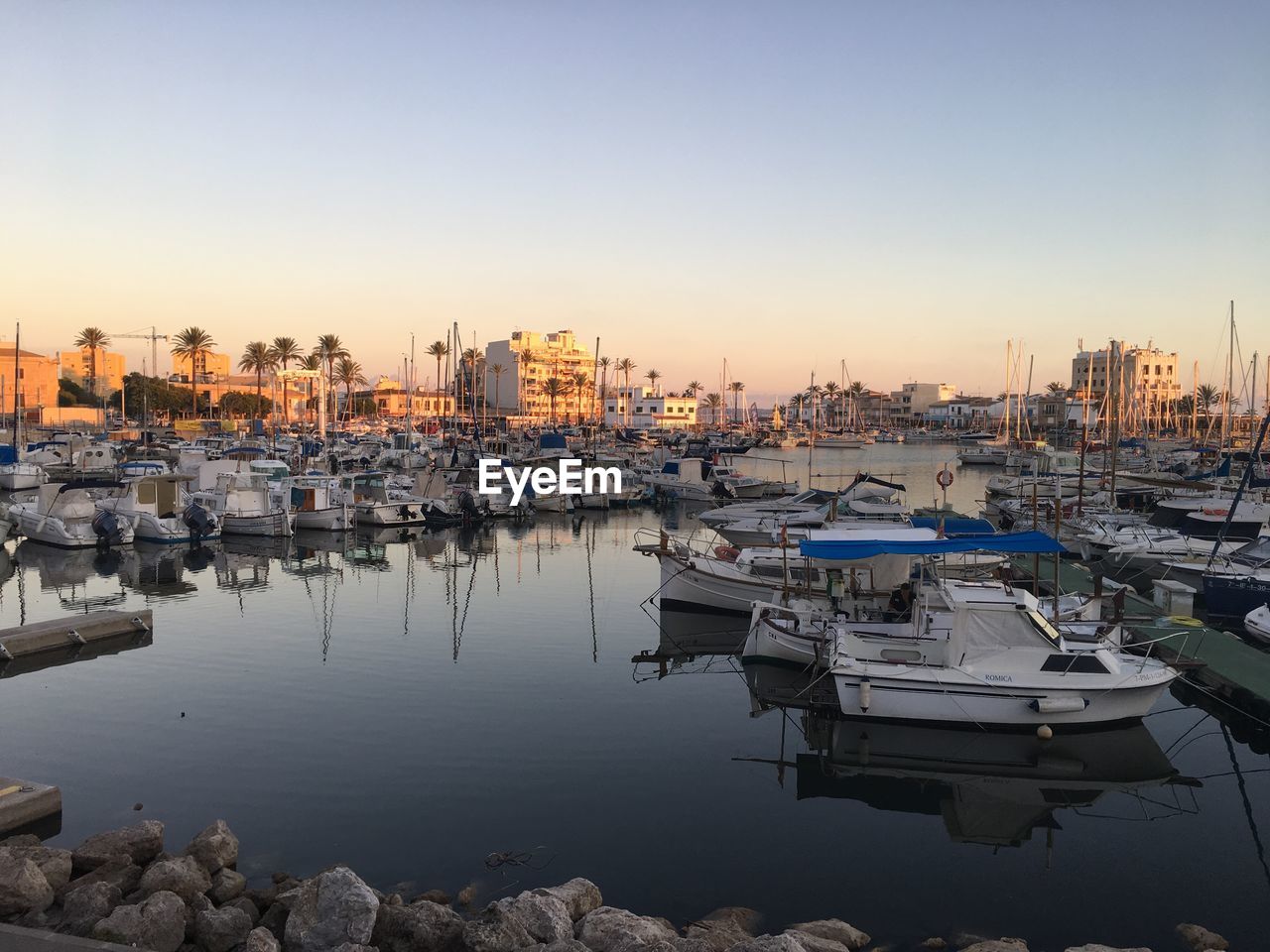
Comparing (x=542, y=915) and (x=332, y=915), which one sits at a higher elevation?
(x=332, y=915)

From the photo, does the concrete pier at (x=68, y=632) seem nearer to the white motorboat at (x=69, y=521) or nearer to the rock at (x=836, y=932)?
the white motorboat at (x=69, y=521)

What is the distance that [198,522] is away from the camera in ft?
138

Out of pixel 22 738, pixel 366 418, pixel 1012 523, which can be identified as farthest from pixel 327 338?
pixel 22 738

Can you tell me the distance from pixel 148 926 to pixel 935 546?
1629cm

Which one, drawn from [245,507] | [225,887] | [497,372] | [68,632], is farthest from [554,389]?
[225,887]

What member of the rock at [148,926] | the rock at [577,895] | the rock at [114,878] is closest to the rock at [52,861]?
the rock at [114,878]

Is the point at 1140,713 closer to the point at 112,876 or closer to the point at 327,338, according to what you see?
the point at 112,876

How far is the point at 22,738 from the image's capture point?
57.3 feet

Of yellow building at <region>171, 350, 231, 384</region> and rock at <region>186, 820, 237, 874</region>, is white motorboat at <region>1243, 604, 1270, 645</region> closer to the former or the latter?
rock at <region>186, 820, 237, 874</region>

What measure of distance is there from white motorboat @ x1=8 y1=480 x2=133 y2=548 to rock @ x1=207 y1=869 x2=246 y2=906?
33.7m

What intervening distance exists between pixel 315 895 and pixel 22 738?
1025cm

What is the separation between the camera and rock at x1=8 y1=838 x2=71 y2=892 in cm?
1114

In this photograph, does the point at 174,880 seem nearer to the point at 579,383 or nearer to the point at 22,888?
the point at 22,888

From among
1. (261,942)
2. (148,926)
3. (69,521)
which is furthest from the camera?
(69,521)
